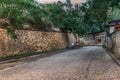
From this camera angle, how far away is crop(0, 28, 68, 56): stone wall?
24.3 m

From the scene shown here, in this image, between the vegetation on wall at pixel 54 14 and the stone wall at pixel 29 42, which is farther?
the stone wall at pixel 29 42

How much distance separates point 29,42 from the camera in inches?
1198

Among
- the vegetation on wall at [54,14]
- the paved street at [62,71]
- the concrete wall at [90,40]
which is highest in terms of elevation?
the vegetation on wall at [54,14]

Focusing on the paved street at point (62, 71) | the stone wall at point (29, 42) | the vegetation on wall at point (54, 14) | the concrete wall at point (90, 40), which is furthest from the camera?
the concrete wall at point (90, 40)

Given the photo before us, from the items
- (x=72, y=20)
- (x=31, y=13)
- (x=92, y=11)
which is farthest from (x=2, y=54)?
(x=72, y=20)

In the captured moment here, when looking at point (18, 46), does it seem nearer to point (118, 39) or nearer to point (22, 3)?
point (22, 3)

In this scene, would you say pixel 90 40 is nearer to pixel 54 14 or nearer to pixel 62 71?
pixel 54 14

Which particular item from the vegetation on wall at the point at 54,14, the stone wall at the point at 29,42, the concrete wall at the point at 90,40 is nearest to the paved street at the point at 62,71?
the vegetation on wall at the point at 54,14

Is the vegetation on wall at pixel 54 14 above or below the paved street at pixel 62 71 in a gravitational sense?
above

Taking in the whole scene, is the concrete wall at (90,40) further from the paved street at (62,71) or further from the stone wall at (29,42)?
the paved street at (62,71)

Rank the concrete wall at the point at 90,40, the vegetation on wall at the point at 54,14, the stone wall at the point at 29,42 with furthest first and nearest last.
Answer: the concrete wall at the point at 90,40
the stone wall at the point at 29,42
the vegetation on wall at the point at 54,14

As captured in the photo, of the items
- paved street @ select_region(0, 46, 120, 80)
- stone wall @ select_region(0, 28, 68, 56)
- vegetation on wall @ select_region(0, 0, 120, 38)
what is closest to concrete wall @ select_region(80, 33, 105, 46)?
vegetation on wall @ select_region(0, 0, 120, 38)

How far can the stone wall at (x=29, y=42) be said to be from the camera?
955 inches

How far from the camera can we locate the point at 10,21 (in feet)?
84.9
